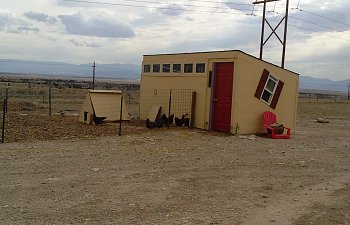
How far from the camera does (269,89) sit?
1689 cm

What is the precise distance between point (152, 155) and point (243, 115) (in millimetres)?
6410

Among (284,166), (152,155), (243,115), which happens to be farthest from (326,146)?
(152,155)

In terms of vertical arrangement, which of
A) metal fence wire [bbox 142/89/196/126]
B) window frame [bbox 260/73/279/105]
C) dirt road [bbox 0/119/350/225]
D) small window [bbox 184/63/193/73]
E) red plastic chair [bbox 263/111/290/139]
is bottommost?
dirt road [bbox 0/119/350/225]

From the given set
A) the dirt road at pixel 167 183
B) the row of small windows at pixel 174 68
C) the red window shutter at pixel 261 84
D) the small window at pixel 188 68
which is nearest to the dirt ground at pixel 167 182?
the dirt road at pixel 167 183

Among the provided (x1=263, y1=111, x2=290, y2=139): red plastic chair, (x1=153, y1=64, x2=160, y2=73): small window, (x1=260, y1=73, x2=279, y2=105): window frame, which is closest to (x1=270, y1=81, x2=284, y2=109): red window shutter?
(x1=260, y1=73, x2=279, y2=105): window frame

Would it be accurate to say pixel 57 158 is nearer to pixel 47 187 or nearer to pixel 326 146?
pixel 47 187

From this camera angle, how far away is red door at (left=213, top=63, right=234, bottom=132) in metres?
15.8

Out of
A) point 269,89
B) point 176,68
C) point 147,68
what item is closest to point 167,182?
point 269,89

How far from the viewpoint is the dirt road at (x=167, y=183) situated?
19.1 ft

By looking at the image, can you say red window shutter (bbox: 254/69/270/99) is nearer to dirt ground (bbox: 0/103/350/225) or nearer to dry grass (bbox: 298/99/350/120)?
dirt ground (bbox: 0/103/350/225)

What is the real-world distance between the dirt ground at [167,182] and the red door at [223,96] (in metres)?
3.04

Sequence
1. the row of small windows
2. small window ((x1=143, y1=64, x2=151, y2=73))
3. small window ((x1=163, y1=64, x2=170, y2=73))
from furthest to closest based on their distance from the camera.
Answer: small window ((x1=143, y1=64, x2=151, y2=73))
small window ((x1=163, y1=64, x2=170, y2=73))
the row of small windows

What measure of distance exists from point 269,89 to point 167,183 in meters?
10.3

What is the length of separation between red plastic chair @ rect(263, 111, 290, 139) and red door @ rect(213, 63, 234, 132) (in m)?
1.60
